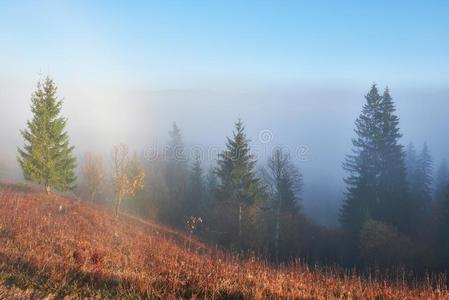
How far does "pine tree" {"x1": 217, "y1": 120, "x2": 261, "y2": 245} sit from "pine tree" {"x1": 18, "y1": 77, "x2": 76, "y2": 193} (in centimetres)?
1615

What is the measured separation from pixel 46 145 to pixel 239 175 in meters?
19.5

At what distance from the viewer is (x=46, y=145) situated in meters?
38.1

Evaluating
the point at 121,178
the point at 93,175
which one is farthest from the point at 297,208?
the point at 93,175

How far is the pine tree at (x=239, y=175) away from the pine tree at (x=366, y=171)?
33.6ft

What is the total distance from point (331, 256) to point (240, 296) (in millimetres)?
36431

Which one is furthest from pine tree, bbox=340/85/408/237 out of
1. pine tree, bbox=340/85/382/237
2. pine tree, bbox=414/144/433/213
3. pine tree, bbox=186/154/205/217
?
pine tree, bbox=186/154/205/217

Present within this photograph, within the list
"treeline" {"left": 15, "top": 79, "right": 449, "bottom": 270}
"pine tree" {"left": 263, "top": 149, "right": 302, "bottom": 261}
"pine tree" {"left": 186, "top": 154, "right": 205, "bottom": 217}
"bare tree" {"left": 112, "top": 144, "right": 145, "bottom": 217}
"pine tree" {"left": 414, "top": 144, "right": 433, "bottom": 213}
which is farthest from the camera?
"pine tree" {"left": 186, "top": 154, "right": 205, "bottom": 217}

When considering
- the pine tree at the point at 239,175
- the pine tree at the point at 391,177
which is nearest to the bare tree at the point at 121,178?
the pine tree at the point at 239,175

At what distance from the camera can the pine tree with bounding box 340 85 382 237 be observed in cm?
4194

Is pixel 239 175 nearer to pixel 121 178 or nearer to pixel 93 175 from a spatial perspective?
pixel 121 178

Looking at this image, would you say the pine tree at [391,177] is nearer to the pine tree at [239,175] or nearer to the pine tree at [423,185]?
the pine tree at [423,185]

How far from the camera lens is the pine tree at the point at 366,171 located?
4194cm

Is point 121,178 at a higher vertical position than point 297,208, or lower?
higher

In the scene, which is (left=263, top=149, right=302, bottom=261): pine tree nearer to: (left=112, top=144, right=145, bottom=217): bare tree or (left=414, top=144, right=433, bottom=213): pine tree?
(left=414, top=144, right=433, bottom=213): pine tree
